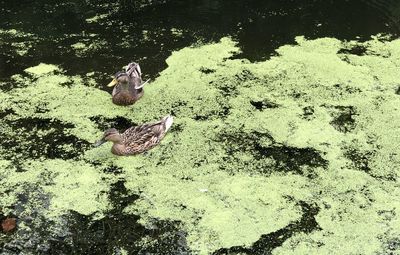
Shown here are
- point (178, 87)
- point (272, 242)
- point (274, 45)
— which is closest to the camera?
point (272, 242)

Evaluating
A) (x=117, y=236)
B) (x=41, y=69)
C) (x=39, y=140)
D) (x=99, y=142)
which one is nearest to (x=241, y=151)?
(x=99, y=142)

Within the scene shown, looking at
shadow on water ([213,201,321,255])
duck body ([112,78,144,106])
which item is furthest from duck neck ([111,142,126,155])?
shadow on water ([213,201,321,255])

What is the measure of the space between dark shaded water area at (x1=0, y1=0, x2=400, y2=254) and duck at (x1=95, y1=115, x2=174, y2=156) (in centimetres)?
19

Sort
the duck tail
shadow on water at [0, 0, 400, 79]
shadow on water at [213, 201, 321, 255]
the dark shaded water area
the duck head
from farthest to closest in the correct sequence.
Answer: shadow on water at [0, 0, 400, 79] → the dark shaded water area → the duck head → the duck tail → shadow on water at [213, 201, 321, 255]

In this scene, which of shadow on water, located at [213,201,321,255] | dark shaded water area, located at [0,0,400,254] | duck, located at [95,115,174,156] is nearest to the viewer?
shadow on water, located at [213,201,321,255]

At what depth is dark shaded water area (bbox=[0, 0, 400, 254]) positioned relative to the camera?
14.5ft

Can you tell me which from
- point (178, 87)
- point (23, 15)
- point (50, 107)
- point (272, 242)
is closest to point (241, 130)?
point (178, 87)

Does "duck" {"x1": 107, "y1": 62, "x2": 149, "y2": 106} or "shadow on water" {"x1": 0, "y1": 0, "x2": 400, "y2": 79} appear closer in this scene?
"duck" {"x1": 107, "y1": 62, "x2": 149, "y2": 106}

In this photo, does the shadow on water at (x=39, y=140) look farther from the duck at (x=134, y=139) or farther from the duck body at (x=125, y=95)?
the duck body at (x=125, y=95)

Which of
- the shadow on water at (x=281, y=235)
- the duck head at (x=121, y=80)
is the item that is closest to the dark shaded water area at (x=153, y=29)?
the duck head at (x=121, y=80)

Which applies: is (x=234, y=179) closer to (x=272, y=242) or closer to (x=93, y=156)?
(x=272, y=242)

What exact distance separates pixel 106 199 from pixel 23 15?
10.5 ft

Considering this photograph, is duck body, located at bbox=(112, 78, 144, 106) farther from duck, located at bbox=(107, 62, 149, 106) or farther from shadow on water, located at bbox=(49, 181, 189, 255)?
shadow on water, located at bbox=(49, 181, 189, 255)

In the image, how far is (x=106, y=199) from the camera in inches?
120
